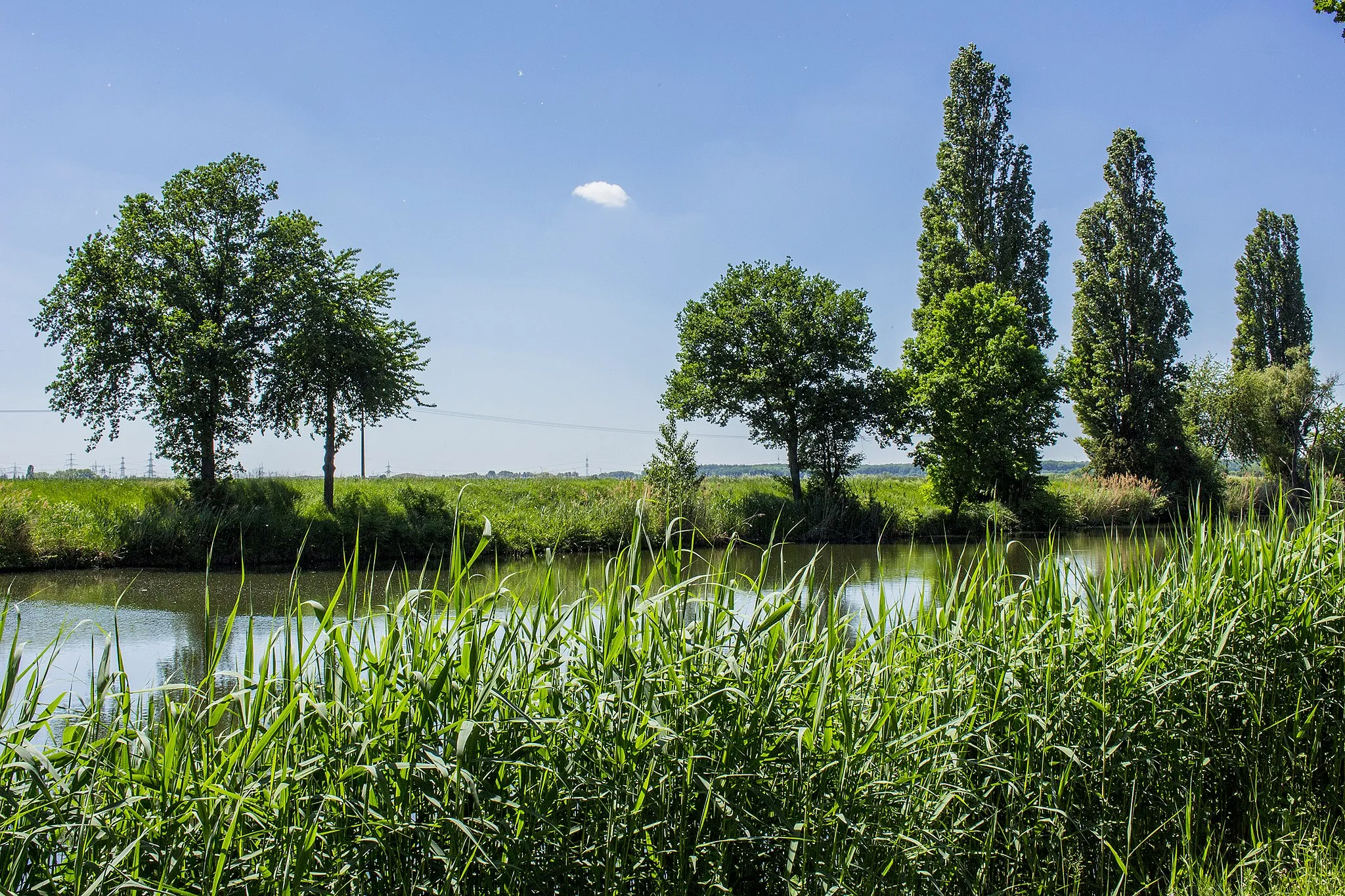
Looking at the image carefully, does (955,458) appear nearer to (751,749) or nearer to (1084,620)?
(1084,620)

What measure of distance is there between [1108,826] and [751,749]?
156 cm

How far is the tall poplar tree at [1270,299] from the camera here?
39.7m

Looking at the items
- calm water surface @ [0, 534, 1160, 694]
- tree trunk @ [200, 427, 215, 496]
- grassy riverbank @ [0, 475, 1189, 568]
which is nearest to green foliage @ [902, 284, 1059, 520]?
grassy riverbank @ [0, 475, 1189, 568]

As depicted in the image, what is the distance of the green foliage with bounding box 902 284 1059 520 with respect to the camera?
25.3 meters

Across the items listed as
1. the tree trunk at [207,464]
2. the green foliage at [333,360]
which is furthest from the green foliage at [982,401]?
the tree trunk at [207,464]

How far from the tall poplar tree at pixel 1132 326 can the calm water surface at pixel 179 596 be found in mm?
14881

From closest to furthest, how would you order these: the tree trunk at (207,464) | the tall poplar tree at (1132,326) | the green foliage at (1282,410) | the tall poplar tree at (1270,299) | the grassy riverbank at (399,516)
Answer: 1. the grassy riverbank at (399,516)
2. the tree trunk at (207,464)
3. the tall poplar tree at (1132,326)
4. the green foliage at (1282,410)
5. the tall poplar tree at (1270,299)

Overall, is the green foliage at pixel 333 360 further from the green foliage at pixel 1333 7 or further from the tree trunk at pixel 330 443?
the green foliage at pixel 1333 7

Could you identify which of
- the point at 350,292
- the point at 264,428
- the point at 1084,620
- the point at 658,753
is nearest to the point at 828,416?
the point at 350,292

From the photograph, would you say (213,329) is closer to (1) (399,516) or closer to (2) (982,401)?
(1) (399,516)

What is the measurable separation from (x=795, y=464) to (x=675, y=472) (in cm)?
552

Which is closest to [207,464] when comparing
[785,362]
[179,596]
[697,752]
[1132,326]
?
[179,596]

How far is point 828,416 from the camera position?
2614cm

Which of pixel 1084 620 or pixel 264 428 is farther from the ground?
pixel 264 428
